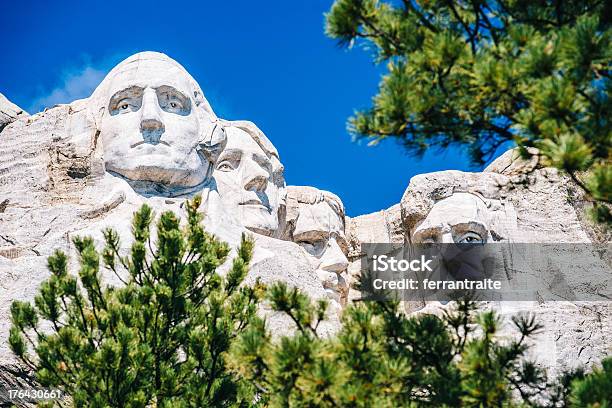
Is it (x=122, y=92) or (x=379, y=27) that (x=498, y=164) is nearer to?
(x=122, y=92)

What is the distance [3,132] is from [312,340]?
7.11 meters

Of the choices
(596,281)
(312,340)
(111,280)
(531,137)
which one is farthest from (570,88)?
(596,281)

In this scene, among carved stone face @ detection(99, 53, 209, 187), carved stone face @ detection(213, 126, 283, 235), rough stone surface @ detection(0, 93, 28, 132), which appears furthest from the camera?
rough stone surface @ detection(0, 93, 28, 132)

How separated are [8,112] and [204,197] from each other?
9.56 feet

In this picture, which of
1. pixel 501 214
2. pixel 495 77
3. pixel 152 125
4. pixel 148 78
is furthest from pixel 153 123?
pixel 495 77

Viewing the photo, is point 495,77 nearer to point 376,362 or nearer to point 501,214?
point 376,362

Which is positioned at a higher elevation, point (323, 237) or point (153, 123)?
point (153, 123)

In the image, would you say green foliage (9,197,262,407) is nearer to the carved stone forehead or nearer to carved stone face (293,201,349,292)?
the carved stone forehead

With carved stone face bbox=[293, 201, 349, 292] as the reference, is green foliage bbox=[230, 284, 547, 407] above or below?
below

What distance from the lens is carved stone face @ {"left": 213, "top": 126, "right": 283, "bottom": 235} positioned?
12.3 m

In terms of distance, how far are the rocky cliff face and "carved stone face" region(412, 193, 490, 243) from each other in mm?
24

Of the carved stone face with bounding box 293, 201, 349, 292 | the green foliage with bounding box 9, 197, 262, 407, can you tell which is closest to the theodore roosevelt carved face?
the carved stone face with bounding box 293, 201, 349, 292

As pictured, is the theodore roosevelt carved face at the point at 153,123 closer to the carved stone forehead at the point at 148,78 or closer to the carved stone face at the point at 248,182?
the carved stone forehead at the point at 148,78

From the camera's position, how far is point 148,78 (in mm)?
11859
